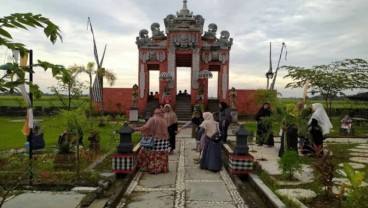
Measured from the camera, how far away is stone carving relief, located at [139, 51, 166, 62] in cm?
2528

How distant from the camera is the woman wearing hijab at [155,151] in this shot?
831 centimetres

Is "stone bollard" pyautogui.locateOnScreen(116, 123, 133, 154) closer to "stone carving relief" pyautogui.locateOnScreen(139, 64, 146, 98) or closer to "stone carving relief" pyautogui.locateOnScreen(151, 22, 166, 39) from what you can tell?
"stone carving relief" pyautogui.locateOnScreen(139, 64, 146, 98)

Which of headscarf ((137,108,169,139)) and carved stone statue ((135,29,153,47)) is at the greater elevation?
carved stone statue ((135,29,153,47))

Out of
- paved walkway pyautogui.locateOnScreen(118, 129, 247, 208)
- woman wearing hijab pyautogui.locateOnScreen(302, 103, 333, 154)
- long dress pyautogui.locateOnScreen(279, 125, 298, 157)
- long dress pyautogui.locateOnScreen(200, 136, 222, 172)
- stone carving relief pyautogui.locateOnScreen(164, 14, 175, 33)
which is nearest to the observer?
paved walkway pyautogui.locateOnScreen(118, 129, 247, 208)

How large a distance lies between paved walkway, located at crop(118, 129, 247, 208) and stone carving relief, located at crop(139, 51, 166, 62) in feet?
54.7

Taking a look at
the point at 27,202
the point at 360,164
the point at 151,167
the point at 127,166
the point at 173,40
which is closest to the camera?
the point at 27,202

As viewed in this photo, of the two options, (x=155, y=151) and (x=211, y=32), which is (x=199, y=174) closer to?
(x=155, y=151)

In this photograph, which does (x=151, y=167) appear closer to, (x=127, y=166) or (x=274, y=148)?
(x=127, y=166)

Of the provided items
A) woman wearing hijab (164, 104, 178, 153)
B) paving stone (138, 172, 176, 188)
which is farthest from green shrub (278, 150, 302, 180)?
woman wearing hijab (164, 104, 178, 153)

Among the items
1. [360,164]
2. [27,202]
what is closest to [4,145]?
[27,202]

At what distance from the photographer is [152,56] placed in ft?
83.3

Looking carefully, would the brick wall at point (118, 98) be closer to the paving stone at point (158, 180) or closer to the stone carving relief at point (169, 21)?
the stone carving relief at point (169, 21)

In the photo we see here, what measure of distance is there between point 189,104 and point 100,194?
62.8 ft

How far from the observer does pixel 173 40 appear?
24484 millimetres
